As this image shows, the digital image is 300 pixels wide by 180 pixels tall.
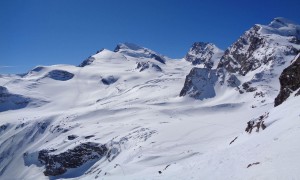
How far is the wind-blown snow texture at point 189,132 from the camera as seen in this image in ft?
77.3

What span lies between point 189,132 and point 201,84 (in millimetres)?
54572

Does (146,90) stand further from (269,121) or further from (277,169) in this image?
(277,169)

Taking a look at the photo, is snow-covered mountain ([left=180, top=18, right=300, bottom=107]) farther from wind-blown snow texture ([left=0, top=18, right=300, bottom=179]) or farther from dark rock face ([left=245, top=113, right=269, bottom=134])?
dark rock face ([left=245, top=113, right=269, bottom=134])

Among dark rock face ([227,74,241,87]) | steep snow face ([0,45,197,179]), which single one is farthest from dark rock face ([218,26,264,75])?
steep snow face ([0,45,197,179])

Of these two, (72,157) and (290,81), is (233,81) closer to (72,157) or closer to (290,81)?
(72,157)

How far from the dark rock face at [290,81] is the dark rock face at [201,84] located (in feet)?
240

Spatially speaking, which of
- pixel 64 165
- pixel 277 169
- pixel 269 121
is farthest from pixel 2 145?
pixel 277 169

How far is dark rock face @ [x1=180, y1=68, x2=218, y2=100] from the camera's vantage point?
115812 mm

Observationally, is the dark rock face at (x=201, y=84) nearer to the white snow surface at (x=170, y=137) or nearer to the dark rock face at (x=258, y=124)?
the white snow surface at (x=170, y=137)

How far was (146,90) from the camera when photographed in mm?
163625

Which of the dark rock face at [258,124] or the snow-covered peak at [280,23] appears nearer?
the dark rock face at [258,124]

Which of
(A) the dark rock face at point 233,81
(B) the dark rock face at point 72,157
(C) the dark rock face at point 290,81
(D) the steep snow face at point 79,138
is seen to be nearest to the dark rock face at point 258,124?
(C) the dark rock face at point 290,81

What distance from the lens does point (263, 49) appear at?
121625mm

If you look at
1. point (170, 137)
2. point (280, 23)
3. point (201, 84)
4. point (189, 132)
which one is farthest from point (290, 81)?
point (280, 23)
